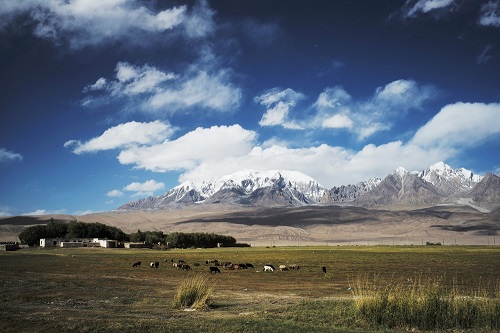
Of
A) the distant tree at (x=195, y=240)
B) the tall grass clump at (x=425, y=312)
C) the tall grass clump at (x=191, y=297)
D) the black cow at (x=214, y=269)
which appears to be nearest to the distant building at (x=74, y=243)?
the distant tree at (x=195, y=240)

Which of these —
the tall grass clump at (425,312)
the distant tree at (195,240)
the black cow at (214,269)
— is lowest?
the distant tree at (195,240)

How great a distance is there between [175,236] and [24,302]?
318 feet

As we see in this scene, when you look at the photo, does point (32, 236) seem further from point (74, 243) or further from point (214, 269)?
point (214, 269)

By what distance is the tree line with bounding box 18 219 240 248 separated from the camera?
109 metres

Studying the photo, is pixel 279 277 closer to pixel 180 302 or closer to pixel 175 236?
pixel 180 302

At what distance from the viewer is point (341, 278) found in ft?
113

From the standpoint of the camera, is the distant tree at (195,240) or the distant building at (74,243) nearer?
the distant building at (74,243)

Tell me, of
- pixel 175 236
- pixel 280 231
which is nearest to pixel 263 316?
pixel 175 236

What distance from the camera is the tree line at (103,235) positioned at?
10947cm

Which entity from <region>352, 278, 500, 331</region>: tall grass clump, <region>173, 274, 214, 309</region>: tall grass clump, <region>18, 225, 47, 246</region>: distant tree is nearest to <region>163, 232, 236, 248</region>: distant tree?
<region>18, 225, 47, 246</region>: distant tree

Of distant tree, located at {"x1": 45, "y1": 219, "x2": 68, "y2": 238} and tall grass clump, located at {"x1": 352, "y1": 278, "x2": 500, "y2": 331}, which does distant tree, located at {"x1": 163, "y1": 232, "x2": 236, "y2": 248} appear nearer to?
distant tree, located at {"x1": 45, "y1": 219, "x2": 68, "y2": 238}

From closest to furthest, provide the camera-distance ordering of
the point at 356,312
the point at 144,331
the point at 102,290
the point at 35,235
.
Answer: the point at 144,331, the point at 356,312, the point at 102,290, the point at 35,235

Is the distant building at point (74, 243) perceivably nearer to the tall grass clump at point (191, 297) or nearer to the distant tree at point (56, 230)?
the distant tree at point (56, 230)

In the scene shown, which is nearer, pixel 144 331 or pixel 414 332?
pixel 144 331
